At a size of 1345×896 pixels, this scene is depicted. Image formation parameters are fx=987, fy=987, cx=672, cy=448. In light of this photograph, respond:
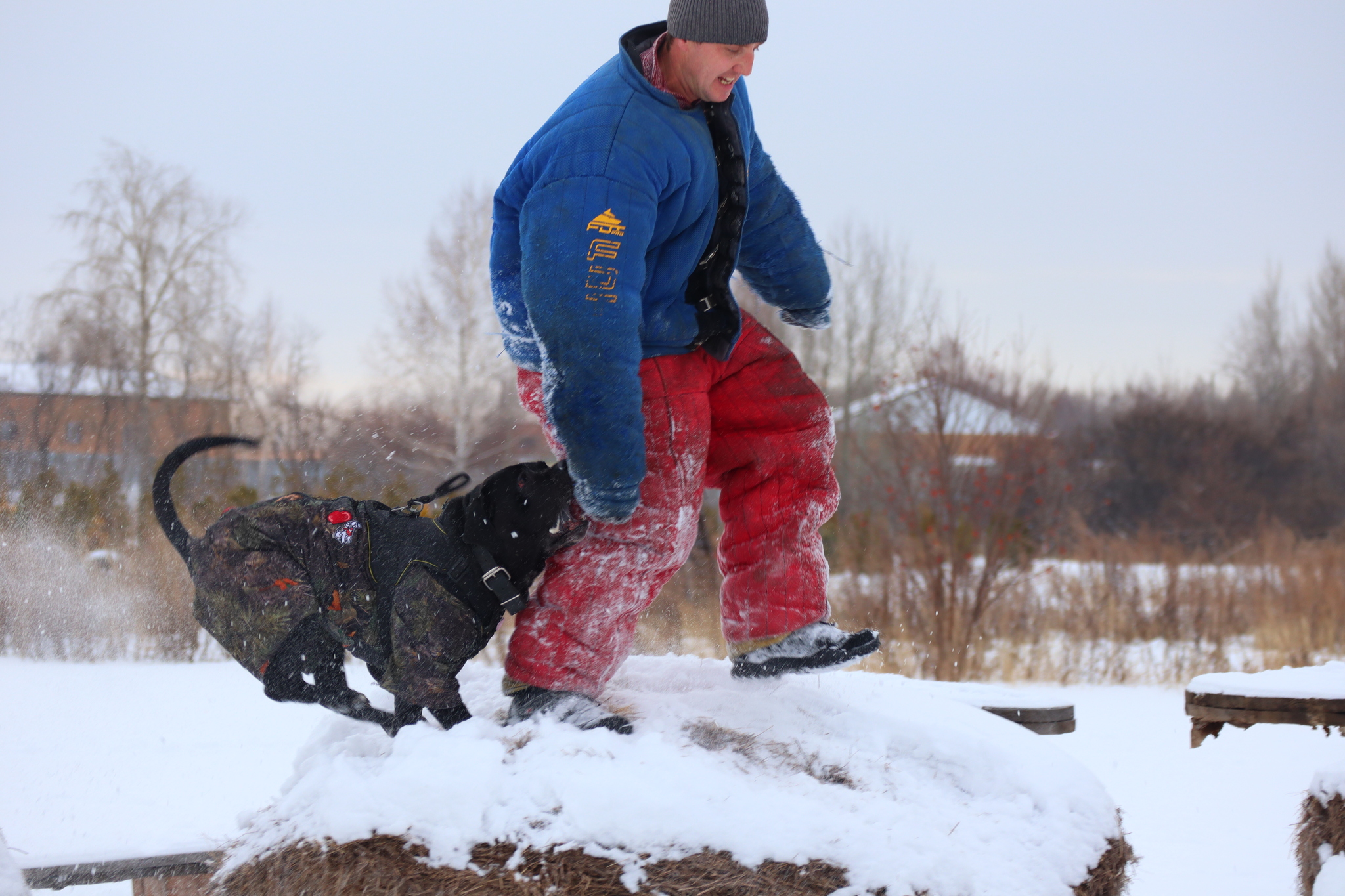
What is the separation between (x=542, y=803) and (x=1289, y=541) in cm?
1146

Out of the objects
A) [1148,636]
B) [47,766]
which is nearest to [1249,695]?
[47,766]

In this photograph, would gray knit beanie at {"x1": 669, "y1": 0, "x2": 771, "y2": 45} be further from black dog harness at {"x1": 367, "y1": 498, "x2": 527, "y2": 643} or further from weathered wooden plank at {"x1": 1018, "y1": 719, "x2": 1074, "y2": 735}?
weathered wooden plank at {"x1": 1018, "y1": 719, "x2": 1074, "y2": 735}

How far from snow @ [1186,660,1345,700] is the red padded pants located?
1.41m

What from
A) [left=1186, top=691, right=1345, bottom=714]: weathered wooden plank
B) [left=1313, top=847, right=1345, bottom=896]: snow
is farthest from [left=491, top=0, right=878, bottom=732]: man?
[left=1313, top=847, right=1345, bottom=896]: snow

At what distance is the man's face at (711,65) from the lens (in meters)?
1.95

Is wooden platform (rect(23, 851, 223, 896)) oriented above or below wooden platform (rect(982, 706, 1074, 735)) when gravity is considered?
below

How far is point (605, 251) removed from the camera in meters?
1.75

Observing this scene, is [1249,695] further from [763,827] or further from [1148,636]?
[1148,636]

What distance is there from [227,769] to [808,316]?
301 centimetres

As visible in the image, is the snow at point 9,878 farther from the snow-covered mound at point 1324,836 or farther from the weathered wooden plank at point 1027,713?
the snow-covered mound at point 1324,836

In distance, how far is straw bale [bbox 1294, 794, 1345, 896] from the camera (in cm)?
268

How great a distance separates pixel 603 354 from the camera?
174 centimetres

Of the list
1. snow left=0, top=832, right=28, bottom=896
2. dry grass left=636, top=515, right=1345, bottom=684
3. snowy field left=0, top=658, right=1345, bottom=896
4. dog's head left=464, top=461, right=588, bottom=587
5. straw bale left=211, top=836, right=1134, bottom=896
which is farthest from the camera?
dry grass left=636, top=515, right=1345, bottom=684

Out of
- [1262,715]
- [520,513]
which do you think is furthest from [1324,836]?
[520,513]
